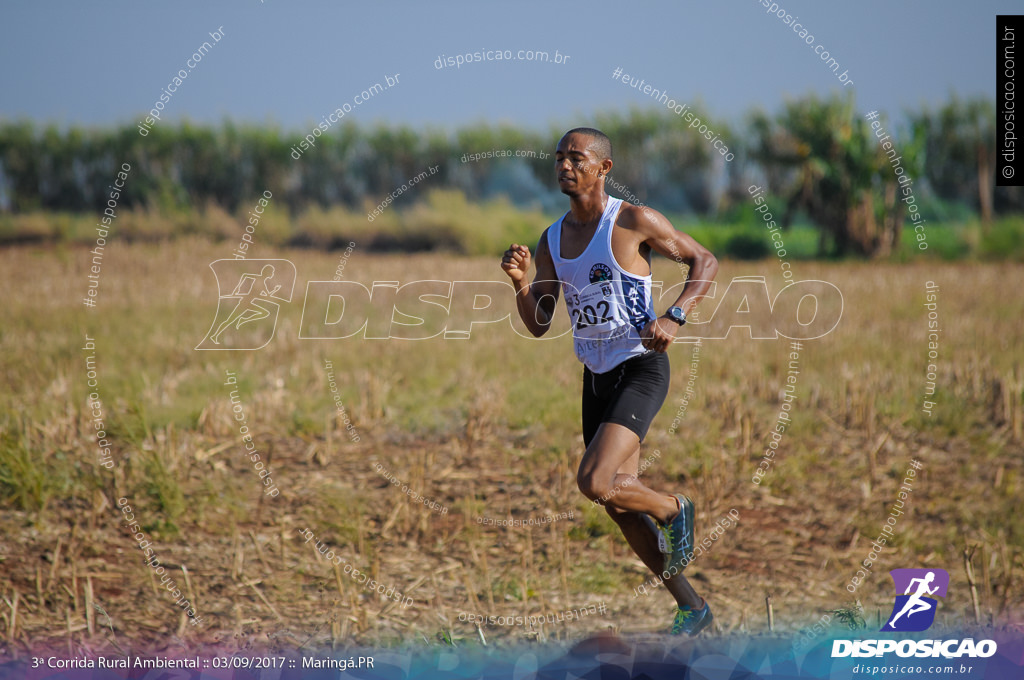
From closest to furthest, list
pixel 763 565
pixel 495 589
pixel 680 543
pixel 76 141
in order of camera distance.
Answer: pixel 680 543 → pixel 495 589 → pixel 763 565 → pixel 76 141

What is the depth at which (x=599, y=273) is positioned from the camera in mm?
4375

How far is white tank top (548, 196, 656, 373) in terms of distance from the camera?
4367mm

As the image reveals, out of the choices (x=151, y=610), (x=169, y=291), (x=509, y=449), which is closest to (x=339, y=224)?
(x=169, y=291)

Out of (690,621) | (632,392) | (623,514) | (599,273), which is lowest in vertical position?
(690,621)

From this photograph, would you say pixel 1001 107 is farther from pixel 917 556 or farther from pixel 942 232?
pixel 942 232

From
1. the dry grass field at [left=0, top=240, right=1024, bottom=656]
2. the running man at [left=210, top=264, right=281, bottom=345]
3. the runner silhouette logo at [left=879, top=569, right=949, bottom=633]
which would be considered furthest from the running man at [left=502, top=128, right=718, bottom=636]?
the running man at [left=210, top=264, right=281, bottom=345]

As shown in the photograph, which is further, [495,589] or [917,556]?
[917,556]

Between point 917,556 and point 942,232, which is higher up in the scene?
point 942,232

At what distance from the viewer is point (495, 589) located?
5.33 meters

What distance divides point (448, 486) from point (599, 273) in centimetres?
278

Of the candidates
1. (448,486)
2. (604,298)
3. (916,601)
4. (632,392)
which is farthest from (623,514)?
(448,486)

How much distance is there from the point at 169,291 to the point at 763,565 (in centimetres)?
1057

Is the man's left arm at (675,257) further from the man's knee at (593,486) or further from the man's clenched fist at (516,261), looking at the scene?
the man's knee at (593,486)

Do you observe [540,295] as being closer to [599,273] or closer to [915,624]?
[599,273]
